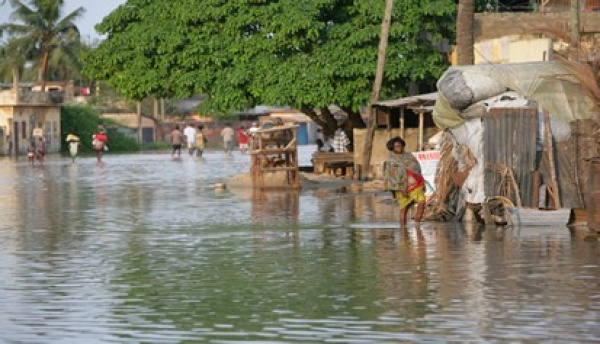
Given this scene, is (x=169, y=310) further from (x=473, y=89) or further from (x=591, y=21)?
(x=591, y=21)

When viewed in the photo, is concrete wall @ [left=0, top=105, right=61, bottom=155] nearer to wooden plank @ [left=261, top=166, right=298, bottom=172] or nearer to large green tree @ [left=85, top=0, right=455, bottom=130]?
large green tree @ [left=85, top=0, right=455, bottom=130]

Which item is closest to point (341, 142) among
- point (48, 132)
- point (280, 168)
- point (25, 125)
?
point (280, 168)

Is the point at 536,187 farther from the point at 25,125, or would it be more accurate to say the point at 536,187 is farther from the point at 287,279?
the point at 25,125

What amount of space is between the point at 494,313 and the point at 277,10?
87.2 ft

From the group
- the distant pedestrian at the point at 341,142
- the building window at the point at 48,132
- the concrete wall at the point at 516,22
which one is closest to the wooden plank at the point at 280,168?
the concrete wall at the point at 516,22

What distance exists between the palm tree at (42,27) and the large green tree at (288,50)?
53.0m

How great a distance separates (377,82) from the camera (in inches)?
1368

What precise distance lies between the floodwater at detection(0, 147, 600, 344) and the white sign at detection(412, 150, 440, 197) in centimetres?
95

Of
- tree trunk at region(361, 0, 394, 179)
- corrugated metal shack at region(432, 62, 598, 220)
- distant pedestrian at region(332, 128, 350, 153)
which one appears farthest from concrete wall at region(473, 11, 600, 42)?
corrugated metal shack at region(432, 62, 598, 220)

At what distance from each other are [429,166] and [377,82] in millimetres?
12259

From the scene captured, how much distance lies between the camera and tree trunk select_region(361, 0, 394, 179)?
34.6 m

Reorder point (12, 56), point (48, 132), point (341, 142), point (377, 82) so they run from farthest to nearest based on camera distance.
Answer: point (12, 56) → point (48, 132) → point (341, 142) → point (377, 82)

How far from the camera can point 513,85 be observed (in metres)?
20.3

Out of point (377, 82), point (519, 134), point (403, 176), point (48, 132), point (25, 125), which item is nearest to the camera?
point (403, 176)
